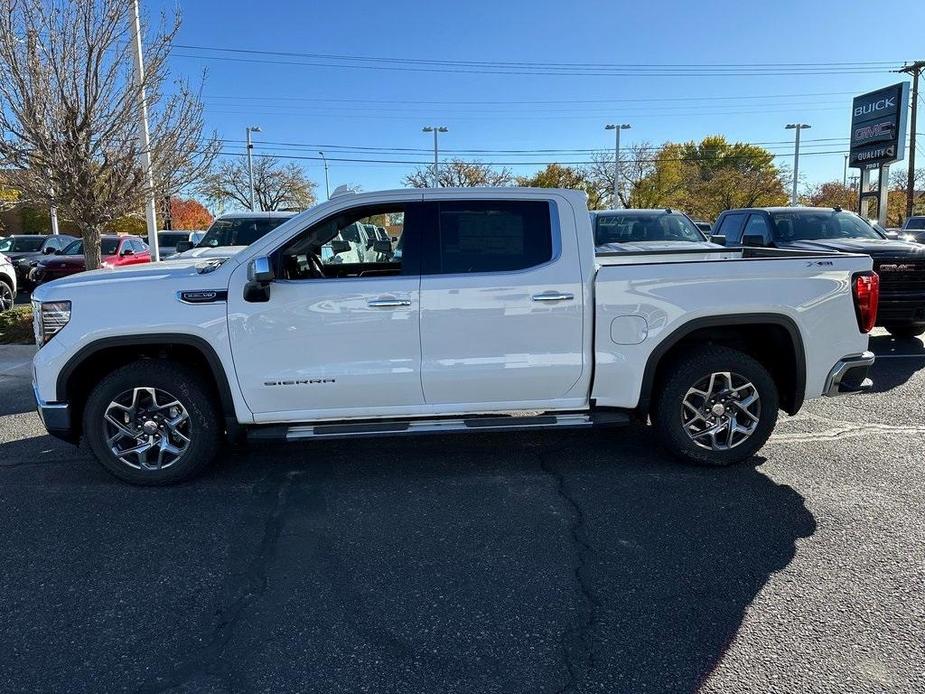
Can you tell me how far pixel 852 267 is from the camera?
14.7 feet

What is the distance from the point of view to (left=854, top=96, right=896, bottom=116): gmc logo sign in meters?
19.2

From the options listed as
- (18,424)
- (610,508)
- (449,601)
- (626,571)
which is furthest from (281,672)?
(18,424)

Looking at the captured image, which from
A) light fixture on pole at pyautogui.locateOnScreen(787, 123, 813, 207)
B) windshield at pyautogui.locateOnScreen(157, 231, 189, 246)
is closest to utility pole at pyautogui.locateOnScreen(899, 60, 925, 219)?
light fixture on pole at pyautogui.locateOnScreen(787, 123, 813, 207)

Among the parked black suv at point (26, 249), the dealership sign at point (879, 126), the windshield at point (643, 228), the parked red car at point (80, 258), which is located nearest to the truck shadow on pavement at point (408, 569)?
the windshield at point (643, 228)

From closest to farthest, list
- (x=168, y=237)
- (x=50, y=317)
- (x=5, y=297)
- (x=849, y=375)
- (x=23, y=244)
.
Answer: (x=50, y=317) → (x=849, y=375) → (x=5, y=297) → (x=23, y=244) → (x=168, y=237)

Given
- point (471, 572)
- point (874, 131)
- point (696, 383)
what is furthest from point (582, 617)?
point (874, 131)

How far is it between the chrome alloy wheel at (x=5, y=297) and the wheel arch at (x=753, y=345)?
12781mm

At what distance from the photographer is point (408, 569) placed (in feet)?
11.0

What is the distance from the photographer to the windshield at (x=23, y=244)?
1998cm

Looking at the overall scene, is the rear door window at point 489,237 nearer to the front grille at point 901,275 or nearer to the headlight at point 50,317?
the headlight at point 50,317

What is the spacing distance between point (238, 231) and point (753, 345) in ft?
32.6

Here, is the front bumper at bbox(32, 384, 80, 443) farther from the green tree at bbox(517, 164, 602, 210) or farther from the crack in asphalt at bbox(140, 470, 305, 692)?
the green tree at bbox(517, 164, 602, 210)

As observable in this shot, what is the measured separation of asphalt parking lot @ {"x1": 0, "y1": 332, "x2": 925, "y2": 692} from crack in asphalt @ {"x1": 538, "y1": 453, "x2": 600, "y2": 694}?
0.01 meters

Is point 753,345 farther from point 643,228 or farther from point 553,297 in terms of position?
point 643,228
